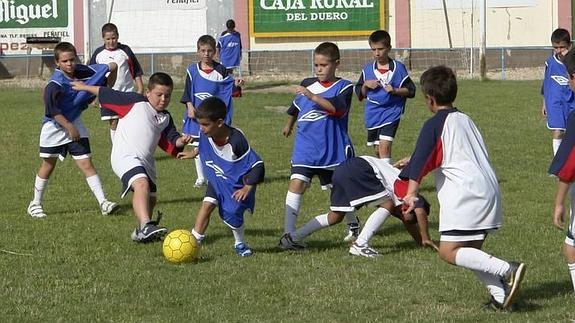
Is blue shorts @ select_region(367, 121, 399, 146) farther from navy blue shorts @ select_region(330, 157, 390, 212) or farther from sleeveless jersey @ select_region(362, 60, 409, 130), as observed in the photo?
navy blue shorts @ select_region(330, 157, 390, 212)

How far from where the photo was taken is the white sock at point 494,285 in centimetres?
661

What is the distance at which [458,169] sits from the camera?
21.2 feet

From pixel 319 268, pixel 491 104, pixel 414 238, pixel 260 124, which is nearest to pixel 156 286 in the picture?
pixel 319 268


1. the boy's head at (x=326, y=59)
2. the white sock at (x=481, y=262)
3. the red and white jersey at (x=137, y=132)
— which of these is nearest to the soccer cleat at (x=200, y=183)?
the red and white jersey at (x=137, y=132)

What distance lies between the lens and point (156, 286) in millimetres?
7414

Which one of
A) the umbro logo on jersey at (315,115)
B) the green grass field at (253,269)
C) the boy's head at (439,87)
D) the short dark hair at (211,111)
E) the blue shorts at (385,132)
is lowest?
the green grass field at (253,269)

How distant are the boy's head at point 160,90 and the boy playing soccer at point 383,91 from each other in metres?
2.58

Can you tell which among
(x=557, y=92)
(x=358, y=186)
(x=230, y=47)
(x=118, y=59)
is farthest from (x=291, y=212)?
(x=230, y=47)

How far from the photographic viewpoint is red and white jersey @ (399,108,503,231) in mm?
6453

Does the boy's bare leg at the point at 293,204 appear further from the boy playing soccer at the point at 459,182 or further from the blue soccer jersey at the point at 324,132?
the boy playing soccer at the point at 459,182

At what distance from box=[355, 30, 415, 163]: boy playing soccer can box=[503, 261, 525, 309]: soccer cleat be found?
15.2ft

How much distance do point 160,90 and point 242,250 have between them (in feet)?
4.93

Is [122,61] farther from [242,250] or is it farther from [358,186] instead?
[358,186]

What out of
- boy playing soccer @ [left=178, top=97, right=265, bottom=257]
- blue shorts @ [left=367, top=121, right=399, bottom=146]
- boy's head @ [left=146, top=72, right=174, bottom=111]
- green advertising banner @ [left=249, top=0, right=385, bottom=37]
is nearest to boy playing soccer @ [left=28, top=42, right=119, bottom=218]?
boy's head @ [left=146, top=72, right=174, bottom=111]
